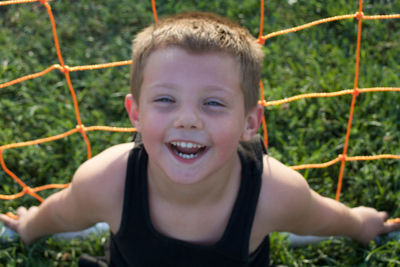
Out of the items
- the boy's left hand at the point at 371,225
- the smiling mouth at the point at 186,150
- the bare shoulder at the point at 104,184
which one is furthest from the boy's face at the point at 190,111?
the boy's left hand at the point at 371,225

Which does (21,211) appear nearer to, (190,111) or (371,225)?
(190,111)

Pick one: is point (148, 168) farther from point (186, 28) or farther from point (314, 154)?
point (314, 154)

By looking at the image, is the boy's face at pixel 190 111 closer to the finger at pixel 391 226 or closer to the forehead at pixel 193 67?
the forehead at pixel 193 67

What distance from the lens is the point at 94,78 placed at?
2332mm

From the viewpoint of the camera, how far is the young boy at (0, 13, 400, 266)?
1185 mm

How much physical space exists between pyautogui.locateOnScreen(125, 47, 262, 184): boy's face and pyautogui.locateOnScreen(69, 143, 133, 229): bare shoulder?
22 centimetres

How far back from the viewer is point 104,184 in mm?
1406

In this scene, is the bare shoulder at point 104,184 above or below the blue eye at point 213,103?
below

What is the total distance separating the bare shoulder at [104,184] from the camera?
4.63 ft

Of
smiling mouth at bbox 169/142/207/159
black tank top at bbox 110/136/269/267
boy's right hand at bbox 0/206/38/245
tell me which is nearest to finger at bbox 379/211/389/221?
black tank top at bbox 110/136/269/267

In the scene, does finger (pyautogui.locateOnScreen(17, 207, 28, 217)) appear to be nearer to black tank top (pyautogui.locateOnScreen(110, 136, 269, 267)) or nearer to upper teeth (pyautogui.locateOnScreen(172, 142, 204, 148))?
black tank top (pyautogui.locateOnScreen(110, 136, 269, 267))

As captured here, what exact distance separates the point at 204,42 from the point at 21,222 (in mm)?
1029

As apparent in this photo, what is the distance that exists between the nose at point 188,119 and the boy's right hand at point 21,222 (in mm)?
840

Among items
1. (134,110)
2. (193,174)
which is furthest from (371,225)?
(134,110)
